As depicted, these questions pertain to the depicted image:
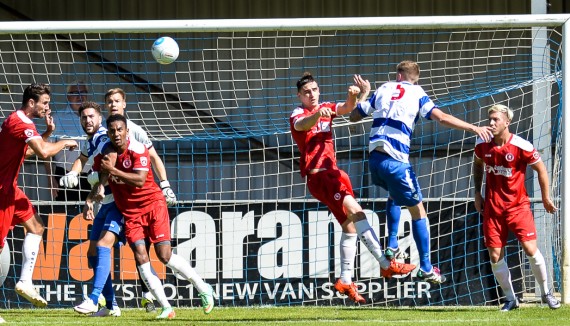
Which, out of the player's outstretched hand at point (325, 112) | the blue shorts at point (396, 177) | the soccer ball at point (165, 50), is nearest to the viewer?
the player's outstretched hand at point (325, 112)

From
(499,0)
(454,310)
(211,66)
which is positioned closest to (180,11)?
(211,66)

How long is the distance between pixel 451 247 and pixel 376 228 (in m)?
0.79

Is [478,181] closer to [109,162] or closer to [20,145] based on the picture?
[109,162]

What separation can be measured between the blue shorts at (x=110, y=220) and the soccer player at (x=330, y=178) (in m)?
1.64

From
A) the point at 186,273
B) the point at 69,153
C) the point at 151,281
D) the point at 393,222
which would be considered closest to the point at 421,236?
the point at 393,222

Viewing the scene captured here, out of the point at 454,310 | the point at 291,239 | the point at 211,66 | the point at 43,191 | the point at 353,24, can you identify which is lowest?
the point at 454,310

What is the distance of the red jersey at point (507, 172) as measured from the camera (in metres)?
8.75

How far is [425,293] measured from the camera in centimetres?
1063

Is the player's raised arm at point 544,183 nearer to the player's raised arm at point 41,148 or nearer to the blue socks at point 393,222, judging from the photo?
the blue socks at point 393,222

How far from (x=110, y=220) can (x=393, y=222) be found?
2.43 meters

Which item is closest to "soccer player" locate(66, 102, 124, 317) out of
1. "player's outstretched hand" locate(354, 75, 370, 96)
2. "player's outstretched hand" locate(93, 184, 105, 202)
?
"player's outstretched hand" locate(93, 184, 105, 202)

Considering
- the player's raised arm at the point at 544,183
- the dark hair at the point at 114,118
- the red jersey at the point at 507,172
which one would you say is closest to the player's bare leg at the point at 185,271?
the dark hair at the point at 114,118

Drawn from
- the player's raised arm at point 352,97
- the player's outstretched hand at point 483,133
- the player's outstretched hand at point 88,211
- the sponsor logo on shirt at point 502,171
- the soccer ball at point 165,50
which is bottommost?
the player's outstretched hand at point 88,211

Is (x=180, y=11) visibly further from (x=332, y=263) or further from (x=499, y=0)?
(x=332, y=263)
